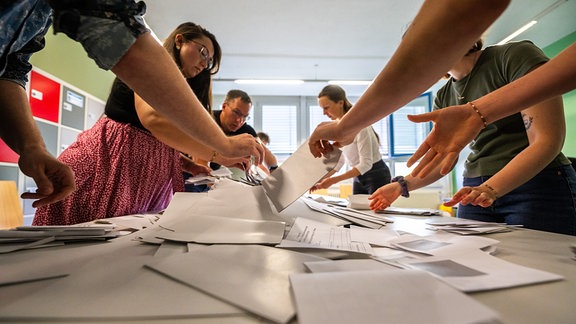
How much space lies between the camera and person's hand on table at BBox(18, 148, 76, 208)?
62 cm

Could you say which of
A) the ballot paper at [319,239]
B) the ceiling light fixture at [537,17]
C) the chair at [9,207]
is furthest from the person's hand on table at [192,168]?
the ceiling light fixture at [537,17]

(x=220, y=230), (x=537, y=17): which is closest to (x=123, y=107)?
(x=220, y=230)

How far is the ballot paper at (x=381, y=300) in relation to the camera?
23 cm

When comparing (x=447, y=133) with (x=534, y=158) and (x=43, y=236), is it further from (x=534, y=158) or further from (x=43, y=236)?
(x=43, y=236)

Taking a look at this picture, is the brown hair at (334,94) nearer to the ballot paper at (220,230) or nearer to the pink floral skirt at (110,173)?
the pink floral skirt at (110,173)

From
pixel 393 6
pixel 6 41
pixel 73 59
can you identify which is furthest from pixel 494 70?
pixel 73 59

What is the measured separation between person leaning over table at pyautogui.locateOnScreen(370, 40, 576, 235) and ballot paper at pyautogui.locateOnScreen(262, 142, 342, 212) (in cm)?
37

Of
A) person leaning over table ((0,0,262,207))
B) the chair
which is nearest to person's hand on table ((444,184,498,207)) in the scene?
person leaning over table ((0,0,262,207))

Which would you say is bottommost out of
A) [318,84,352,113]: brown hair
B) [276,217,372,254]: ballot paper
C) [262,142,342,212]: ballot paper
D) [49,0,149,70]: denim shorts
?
[276,217,372,254]: ballot paper

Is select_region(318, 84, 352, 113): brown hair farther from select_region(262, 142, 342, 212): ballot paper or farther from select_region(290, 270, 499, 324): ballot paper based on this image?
select_region(290, 270, 499, 324): ballot paper

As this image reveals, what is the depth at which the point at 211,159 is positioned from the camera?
115 centimetres

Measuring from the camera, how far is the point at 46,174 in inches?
25.8

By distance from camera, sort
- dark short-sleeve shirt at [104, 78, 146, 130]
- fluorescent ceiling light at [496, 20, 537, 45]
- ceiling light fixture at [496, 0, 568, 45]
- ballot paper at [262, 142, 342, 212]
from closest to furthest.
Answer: ballot paper at [262, 142, 342, 212] < dark short-sleeve shirt at [104, 78, 146, 130] < ceiling light fixture at [496, 0, 568, 45] < fluorescent ceiling light at [496, 20, 537, 45]

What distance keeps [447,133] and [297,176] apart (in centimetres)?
39
